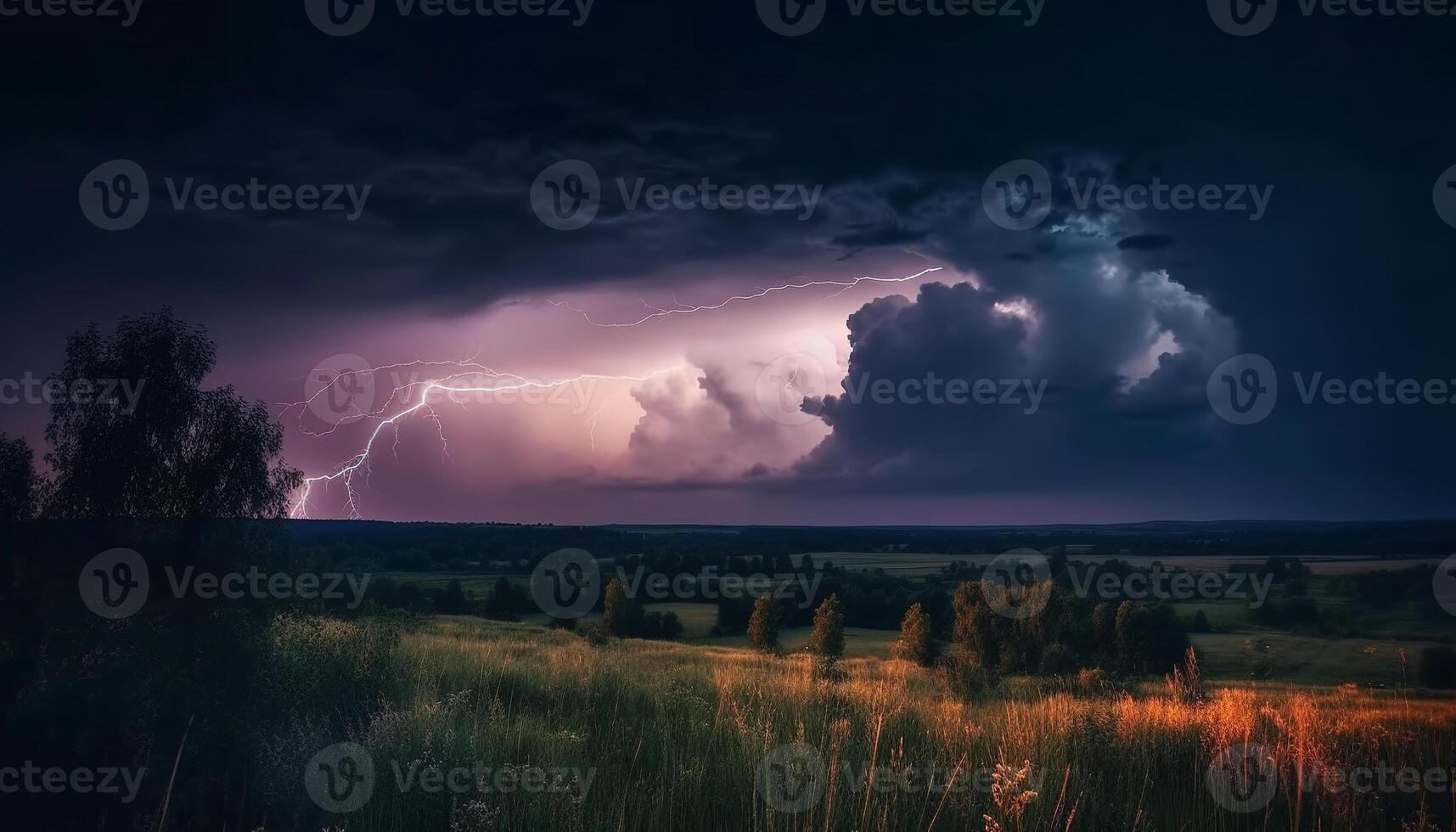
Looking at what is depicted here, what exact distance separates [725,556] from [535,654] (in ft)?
217

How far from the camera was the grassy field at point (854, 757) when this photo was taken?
5969mm

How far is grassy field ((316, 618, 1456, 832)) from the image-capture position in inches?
235

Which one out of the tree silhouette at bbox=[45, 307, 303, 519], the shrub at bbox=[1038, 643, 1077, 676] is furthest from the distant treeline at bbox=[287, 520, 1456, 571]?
the shrub at bbox=[1038, 643, 1077, 676]

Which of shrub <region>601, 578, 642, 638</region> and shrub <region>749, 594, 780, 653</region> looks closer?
shrub <region>601, 578, 642, 638</region>

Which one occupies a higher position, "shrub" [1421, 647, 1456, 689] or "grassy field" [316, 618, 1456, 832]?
"grassy field" [316, 618, 1456, 832]

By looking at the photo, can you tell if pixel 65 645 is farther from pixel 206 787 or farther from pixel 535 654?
pixel 535 654

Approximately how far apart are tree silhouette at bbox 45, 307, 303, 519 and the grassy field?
341 centimetres

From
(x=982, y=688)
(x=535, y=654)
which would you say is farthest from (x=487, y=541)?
(x=535, y=654)

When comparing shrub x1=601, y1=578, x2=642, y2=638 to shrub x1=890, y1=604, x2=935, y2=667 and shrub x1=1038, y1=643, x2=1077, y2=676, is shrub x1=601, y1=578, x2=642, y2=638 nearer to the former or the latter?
shrub x1=890, y1=604, x2=935, y2=667

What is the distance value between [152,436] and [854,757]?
8.56 m

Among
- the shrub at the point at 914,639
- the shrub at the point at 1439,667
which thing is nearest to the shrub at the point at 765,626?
the shrub at the point at 914,639

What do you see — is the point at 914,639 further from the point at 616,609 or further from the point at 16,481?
the point at 16,481

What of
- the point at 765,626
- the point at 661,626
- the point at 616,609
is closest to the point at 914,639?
the point at 765,626

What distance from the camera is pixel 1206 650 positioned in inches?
2869
